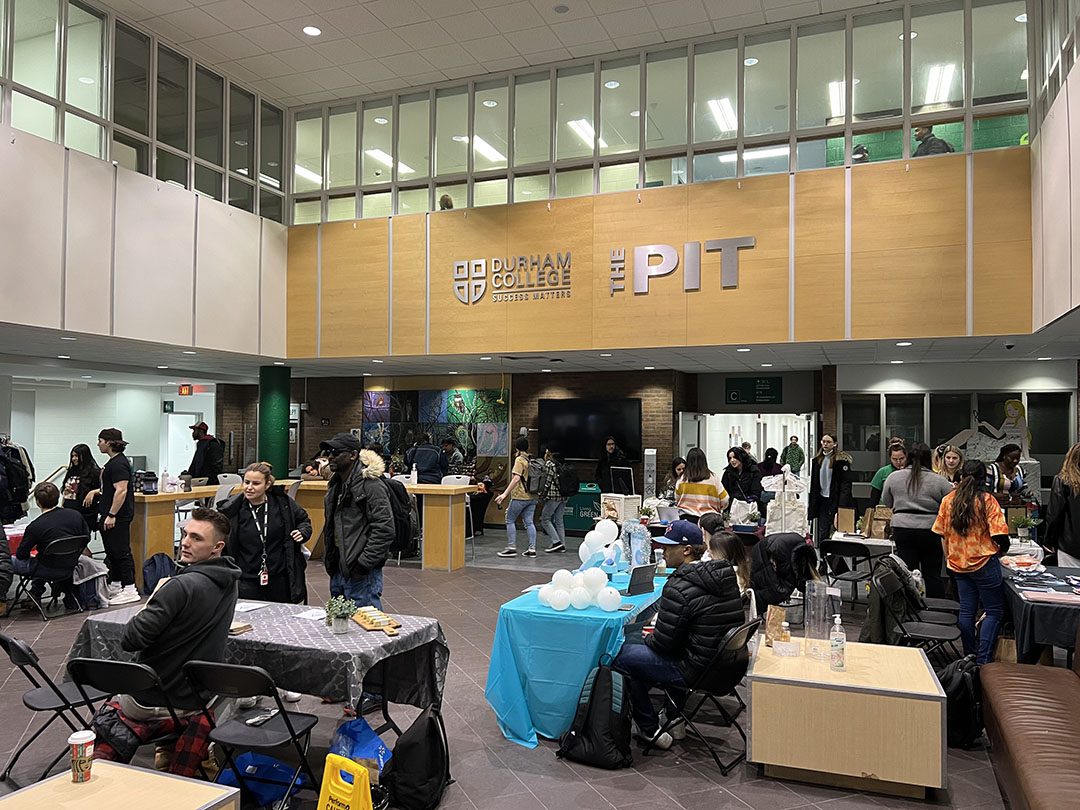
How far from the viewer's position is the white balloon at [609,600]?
174 inches

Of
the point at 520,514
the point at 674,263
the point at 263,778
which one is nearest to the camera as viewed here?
the point at 263,778

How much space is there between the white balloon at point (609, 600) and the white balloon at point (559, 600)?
0.18 m

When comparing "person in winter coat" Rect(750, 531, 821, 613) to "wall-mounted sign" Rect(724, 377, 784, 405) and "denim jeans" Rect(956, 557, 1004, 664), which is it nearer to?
"denim jeans" Rect(956, 557, 1004, 664)

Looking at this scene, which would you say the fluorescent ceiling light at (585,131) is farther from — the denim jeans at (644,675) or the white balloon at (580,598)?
the denim jeans at (644,675)

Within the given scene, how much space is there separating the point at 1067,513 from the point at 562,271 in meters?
5.80

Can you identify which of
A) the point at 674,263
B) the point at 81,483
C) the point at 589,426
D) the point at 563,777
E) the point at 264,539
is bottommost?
the point at 563,777

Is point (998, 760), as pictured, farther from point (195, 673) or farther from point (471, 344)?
point (471, 344)

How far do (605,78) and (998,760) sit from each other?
8.49 meters

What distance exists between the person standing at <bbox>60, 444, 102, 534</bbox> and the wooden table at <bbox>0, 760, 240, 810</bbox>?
584 centimetres

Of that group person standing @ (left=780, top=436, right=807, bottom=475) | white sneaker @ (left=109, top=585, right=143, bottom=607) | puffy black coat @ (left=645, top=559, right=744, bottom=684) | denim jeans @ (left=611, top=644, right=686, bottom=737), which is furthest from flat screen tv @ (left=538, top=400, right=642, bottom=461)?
puffy black coat @ (left=645, top=559, right=744, bottom=684)

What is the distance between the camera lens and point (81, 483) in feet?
25.8

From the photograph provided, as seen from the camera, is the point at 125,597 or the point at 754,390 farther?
the point at 754,390

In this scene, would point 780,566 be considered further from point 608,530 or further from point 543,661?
point 543,661

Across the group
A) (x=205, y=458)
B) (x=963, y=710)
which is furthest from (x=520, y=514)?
(x=963, y=710)
